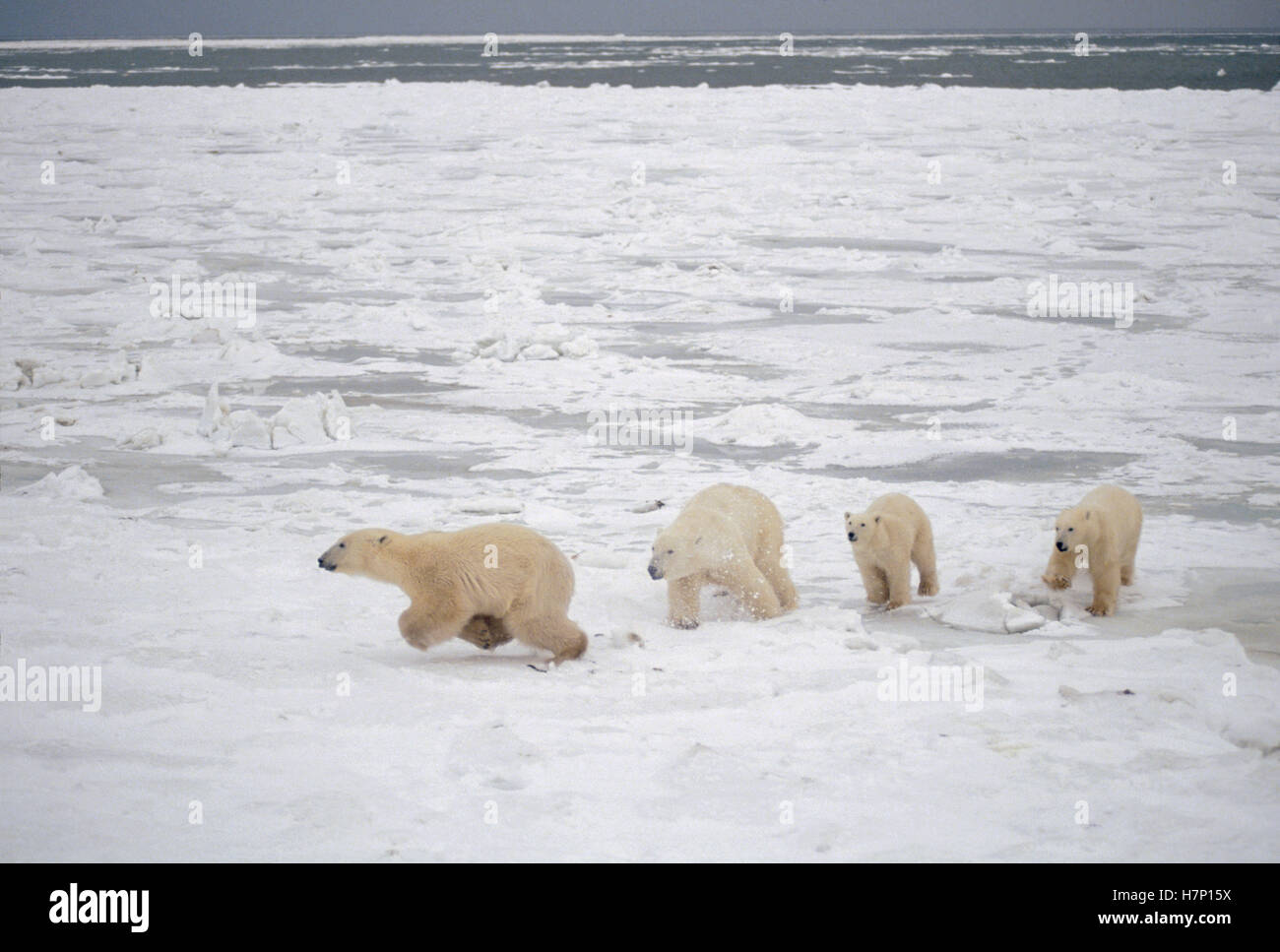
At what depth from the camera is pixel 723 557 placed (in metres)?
4.78

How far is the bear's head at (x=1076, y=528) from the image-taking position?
4.84 metres

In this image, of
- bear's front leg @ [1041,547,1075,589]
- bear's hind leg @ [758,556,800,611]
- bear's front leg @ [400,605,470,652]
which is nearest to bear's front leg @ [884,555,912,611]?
bear's hind leg @ [758,556,800,611]

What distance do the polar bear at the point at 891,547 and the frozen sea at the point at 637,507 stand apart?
0.12 meters

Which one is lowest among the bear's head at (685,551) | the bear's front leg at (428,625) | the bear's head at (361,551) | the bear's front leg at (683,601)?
the bear's front leg at (683,601)

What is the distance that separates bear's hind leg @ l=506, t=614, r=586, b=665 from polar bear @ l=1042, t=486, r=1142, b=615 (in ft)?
6.31

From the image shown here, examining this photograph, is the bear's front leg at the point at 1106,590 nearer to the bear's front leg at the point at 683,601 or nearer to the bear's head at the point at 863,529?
the bear's head at the point at 863,529

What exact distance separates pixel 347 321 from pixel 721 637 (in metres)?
6.76

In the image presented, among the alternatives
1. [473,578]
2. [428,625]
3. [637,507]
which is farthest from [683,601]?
[637,507]

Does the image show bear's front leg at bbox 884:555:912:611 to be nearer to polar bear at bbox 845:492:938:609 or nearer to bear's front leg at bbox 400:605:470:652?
polar bear at bbox 845:492:938:609

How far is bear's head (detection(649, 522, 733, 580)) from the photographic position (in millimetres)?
4660

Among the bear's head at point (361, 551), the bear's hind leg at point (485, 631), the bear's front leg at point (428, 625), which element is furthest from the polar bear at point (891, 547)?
the bear's head at point (361, 551)

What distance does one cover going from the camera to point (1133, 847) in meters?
2.97

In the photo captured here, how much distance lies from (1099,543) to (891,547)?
0.76m

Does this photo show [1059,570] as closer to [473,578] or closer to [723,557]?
[723,557]
